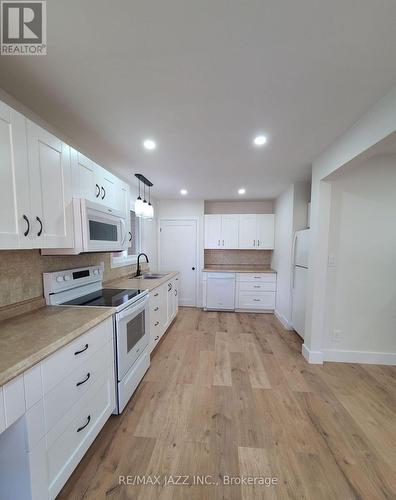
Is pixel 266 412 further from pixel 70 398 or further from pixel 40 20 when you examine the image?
pixel 40 20

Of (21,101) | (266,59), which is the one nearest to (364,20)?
(266,59)

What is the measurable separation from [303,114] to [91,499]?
2.88 meters

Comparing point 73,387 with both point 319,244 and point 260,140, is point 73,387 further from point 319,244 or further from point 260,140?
point 319,244

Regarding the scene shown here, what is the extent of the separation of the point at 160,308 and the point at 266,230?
2.86 m

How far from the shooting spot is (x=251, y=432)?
5.17 feet

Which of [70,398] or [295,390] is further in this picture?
[295,390]

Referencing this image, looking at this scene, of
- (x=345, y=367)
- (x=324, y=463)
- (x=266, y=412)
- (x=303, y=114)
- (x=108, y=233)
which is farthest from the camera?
(x=345, y=367)

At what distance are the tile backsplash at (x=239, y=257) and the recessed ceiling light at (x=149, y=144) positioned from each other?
3.07 meters

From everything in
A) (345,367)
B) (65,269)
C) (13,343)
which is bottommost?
(345,367)

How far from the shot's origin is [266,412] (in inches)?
69.5

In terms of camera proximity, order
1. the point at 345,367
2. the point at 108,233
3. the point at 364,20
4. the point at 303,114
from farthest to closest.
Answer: the point at 345,367 → the point at 108,233 → the point at 303,114 → the point at 364,20

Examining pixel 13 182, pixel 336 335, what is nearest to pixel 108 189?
pixel 13 182

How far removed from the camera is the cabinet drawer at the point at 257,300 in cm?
427

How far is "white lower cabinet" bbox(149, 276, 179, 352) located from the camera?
2578 mm
